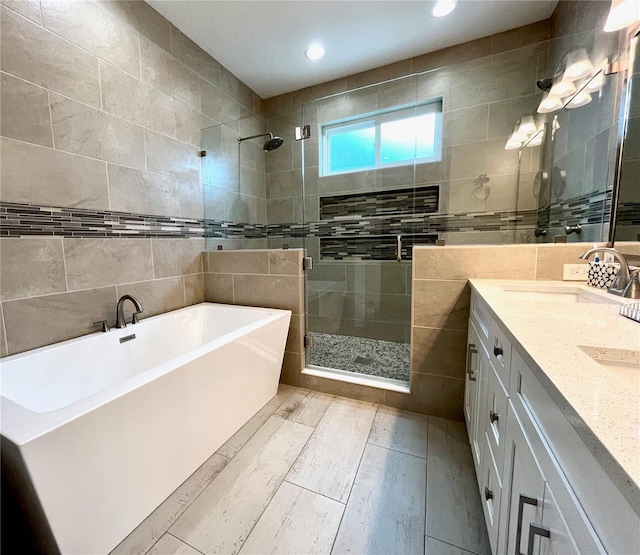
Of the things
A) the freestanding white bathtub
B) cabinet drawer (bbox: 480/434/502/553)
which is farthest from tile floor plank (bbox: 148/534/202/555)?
cabinet drawer (bbox: 480/434/502/553)

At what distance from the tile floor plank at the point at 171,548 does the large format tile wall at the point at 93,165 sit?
119 cm

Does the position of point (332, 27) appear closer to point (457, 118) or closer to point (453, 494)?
point (457, 118)

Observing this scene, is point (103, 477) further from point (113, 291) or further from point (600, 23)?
point (600, 23)

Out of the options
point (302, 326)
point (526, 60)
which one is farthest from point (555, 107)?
point (302, 326)

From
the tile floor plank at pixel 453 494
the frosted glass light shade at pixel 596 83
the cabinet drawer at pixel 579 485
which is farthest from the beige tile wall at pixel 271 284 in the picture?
the frosted glass light shade at pixel 596 83

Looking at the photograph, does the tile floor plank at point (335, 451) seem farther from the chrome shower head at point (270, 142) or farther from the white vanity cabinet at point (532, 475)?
the chrome shower head at point (270, 142)

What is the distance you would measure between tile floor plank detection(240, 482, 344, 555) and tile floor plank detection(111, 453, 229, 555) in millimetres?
357

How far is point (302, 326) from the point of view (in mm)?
2197

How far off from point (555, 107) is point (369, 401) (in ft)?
8.71

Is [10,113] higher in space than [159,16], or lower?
lower

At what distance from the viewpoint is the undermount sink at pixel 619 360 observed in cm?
65

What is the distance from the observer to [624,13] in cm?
128

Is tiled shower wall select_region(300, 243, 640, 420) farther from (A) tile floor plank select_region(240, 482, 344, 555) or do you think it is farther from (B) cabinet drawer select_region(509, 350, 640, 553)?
(B) cabinet drawer select_region(509, 350, 640, 553)

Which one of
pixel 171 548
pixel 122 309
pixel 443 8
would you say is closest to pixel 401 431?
pixel 171 548
